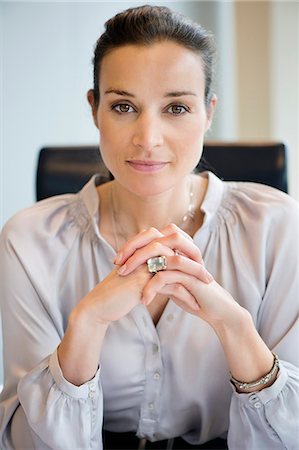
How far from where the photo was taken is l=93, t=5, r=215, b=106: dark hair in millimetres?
1285

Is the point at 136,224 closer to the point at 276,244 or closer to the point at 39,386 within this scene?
the point at 276,244

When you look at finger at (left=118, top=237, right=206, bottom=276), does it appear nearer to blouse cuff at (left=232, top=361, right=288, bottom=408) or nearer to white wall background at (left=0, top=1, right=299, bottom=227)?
blouse cuff at (left=232, top=361, right=288, bottom=408)

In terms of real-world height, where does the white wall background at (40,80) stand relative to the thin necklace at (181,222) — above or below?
above

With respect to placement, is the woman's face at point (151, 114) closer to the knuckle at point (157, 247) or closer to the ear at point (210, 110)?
the ear at point (210, 110)

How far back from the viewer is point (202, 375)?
1338 millimetres

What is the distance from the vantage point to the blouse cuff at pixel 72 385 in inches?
46.8

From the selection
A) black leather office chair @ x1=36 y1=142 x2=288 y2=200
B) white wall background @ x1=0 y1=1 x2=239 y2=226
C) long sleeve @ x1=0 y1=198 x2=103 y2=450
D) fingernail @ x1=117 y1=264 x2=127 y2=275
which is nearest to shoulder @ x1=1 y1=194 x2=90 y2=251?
long sleeve @ x1=0 y1=198 x2=103 y2=450

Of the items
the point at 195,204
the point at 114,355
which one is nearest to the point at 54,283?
the point at 114,355

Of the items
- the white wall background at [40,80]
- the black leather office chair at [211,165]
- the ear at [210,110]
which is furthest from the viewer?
the white wall background at [40,80]

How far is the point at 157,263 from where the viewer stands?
118 cm

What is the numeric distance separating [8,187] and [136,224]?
1.35 m

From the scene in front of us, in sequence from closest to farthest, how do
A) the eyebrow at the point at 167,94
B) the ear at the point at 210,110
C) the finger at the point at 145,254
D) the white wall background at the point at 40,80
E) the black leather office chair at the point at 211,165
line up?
the finger at the point at 145,254 → the eyebrow at the point at 167,94 → the ear at the point at 210,110 → the black leather office chair at the point at 211,165 → the white wall background at the point at 40,80

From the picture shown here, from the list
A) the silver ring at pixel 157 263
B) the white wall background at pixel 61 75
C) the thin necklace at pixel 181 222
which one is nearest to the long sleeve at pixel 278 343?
the thin necklace at pixel 181 222

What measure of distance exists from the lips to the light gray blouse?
0.60ft
